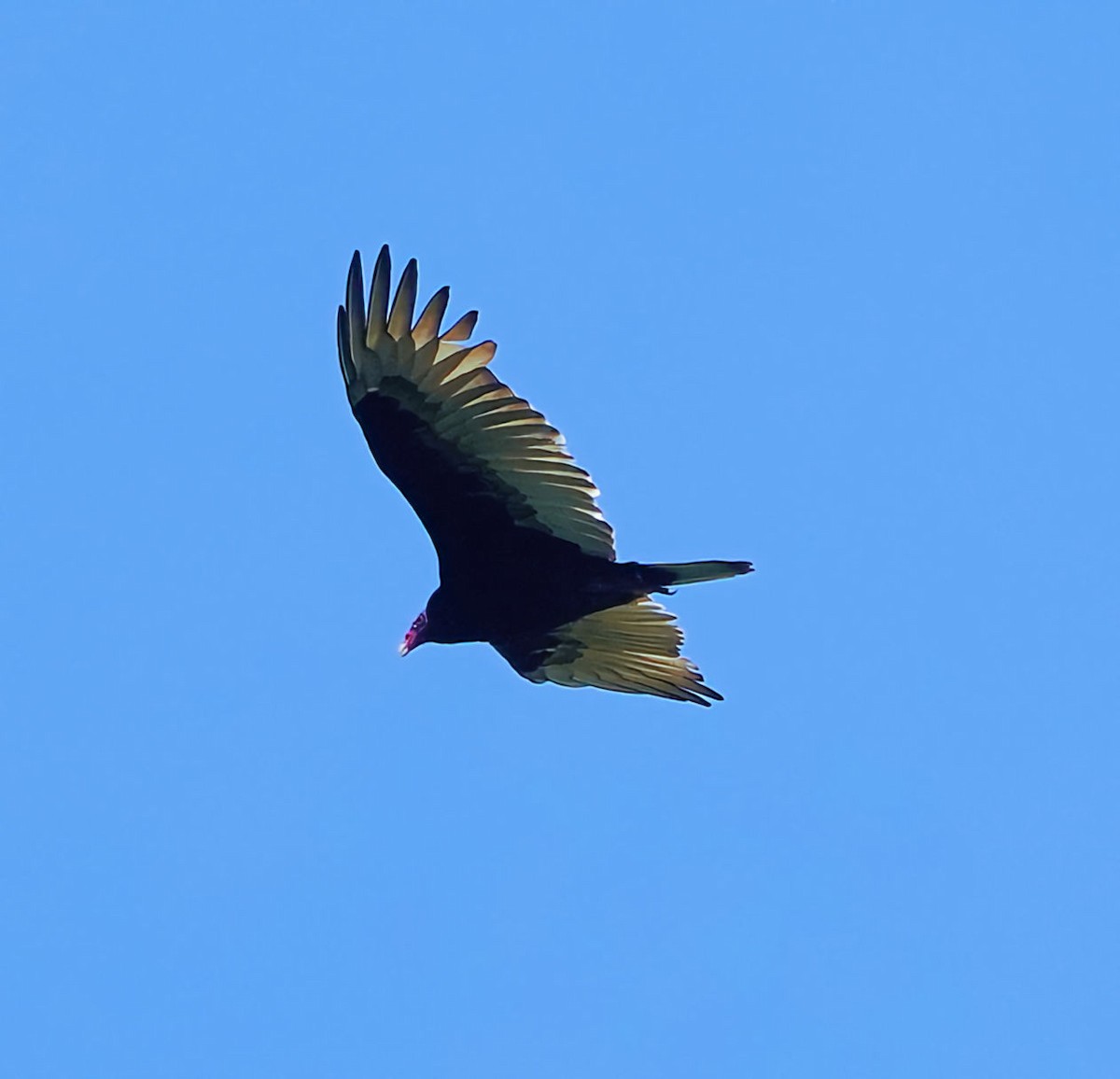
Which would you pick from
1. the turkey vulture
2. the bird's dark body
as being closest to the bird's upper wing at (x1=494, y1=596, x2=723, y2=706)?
the turkey vulture

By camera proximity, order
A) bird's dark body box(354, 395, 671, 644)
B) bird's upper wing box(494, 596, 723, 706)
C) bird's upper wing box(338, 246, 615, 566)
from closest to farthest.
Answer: bird's upper wing box(338, 246, 615, 566)
bird's dark body box(354, 395, 671, 644)
bird's upper wing box(494, 596, 723, 706)

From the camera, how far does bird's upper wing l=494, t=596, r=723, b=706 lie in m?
12.6

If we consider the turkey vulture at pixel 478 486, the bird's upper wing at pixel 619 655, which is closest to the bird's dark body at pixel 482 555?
the turkey vulture at pixel 478 486

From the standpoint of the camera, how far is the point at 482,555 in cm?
1174

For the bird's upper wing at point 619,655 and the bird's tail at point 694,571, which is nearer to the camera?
the bird's tail at point 694,571

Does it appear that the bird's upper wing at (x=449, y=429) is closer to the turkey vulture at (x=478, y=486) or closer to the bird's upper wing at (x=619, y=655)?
the turkey vulture at (x=478, y=486)

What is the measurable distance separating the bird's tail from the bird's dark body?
0.9 inches

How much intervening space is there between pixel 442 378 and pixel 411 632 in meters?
1.84

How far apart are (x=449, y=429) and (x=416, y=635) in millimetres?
1519

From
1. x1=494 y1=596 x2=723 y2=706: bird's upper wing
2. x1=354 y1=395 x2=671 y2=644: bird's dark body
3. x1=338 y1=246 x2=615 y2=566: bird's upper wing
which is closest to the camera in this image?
x1=338 y1=246 x2=615 y2=566: bird's upper wing

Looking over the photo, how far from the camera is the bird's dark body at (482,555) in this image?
36.9ft

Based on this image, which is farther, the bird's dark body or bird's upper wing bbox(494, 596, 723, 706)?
bird's upper wing bbox(494, 596, 723, 706)

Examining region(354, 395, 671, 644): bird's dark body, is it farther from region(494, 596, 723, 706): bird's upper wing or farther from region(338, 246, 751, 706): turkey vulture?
region(494, 596, 723, 706): bird's upper wing

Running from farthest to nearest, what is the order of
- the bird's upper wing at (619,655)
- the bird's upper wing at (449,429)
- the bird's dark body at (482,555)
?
the bird's upper wing at (619,655)
the bird's dark body at (482,555)
the bird's upper wing at (449,429)
